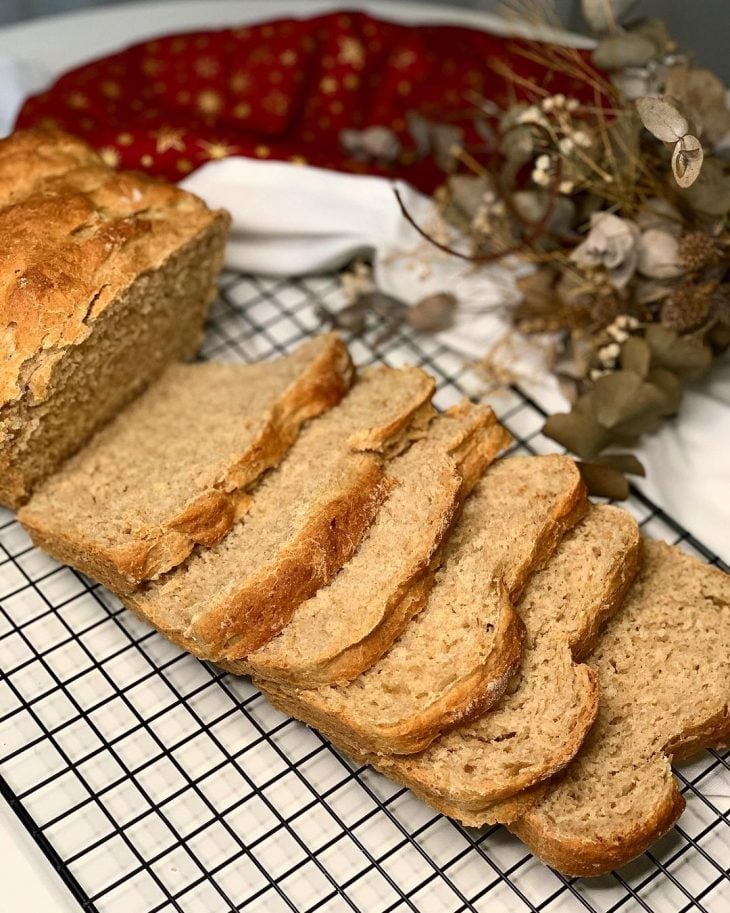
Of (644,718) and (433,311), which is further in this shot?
(433,311)

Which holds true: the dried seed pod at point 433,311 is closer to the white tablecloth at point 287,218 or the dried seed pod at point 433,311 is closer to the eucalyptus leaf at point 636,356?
the white tablecloth at point 287,218

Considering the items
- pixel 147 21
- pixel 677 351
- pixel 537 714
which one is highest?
pixel 147 21

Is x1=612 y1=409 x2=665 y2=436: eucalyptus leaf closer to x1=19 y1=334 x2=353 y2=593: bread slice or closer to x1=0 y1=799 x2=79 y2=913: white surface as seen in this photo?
x1=19 y1=334 x2=353 y2=593: bread slice

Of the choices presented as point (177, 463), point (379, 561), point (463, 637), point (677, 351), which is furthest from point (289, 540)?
point (677, 351)

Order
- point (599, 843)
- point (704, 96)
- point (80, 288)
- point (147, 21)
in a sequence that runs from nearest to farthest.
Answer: point (599, 843)
point (80, 288)
point (704, 96)
point (147, 21)

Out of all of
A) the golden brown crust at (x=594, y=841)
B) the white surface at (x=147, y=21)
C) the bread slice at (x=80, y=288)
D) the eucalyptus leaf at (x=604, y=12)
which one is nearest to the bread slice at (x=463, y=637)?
the golden brown crust at (x=594, y=841)

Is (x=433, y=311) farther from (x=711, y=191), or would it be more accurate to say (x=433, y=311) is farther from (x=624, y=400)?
(x=711, y=191)
